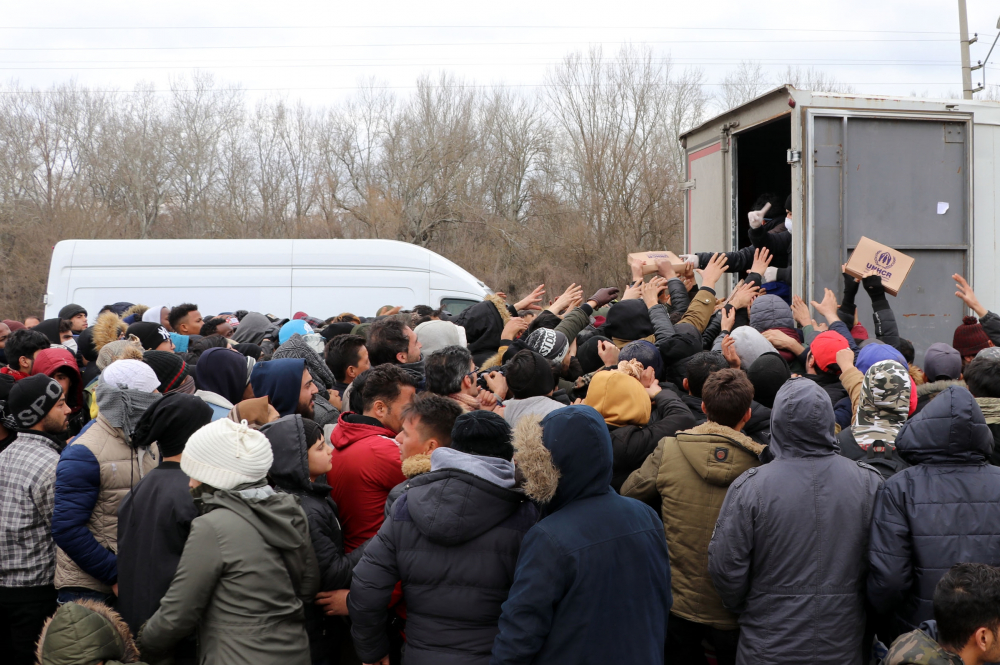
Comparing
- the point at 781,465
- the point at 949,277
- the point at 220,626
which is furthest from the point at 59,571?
the point at 949,277

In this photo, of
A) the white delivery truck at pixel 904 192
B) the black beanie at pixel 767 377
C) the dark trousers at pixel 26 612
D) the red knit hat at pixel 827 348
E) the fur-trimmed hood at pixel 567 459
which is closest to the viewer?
the fur-trimmed hood at pixel 567 459

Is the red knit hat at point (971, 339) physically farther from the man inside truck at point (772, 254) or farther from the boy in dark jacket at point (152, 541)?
the boy in dark jacket at point (152, 541)

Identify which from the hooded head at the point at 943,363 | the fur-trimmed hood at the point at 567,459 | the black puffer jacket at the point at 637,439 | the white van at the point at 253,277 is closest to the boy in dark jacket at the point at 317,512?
the fur-trimmed hood at the point at 567,459

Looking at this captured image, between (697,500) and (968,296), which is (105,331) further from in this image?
(968,296)

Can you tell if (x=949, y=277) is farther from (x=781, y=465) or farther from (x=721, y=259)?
(x=781, y=465)

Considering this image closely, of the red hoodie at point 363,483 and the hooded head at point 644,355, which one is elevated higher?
the hooded head at point 644,355

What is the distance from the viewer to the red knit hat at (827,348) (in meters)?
4.26

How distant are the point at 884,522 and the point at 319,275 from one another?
10.3m

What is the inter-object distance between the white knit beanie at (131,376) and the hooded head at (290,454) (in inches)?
33.1

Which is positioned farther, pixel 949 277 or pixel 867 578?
pixel 949 277

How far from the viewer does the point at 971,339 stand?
5.25 meters

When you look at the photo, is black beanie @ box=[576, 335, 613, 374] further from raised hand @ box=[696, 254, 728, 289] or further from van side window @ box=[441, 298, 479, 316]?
van side window @ box=[441, 298, 479, 316]

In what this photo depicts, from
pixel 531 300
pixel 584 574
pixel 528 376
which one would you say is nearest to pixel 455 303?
pixel 531 300

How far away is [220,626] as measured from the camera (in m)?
2.60
